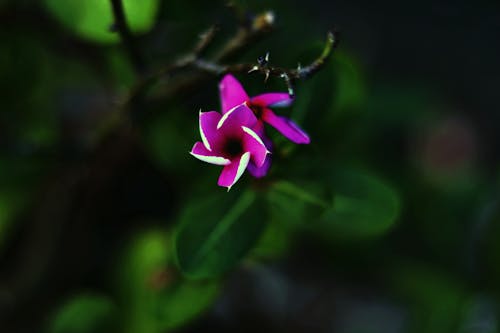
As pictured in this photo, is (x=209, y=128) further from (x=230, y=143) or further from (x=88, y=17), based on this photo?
(x=88, y=17)

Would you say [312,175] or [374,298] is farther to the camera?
[374,298]

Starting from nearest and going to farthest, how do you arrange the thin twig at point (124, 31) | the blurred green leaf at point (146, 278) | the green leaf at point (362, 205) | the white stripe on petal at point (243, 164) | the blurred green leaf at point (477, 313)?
the white stripe on petal at point (243, 164) → the thin twig at point (124, 31) → the green leaf at point (362, 205) → the blurred green leaf at point (146, 278) → the blurred green leaf at point (477, 313)

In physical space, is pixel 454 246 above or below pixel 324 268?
above

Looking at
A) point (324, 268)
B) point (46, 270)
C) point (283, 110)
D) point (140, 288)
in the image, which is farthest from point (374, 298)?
point (283, 110)

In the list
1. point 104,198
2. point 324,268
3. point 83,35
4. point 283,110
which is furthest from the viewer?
point 324,268

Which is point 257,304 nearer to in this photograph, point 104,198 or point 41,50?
point 104,198

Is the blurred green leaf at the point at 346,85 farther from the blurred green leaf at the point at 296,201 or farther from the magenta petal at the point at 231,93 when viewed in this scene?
the magenta petal at the point at 231,93

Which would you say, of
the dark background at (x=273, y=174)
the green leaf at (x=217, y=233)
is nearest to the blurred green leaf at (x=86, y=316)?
the dark background at (x=273, y=174)

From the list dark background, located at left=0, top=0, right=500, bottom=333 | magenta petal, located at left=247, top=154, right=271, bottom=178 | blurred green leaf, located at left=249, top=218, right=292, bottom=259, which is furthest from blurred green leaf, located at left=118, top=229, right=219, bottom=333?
magenta petal, located at left=247, top=154, right=271, bottom=178
